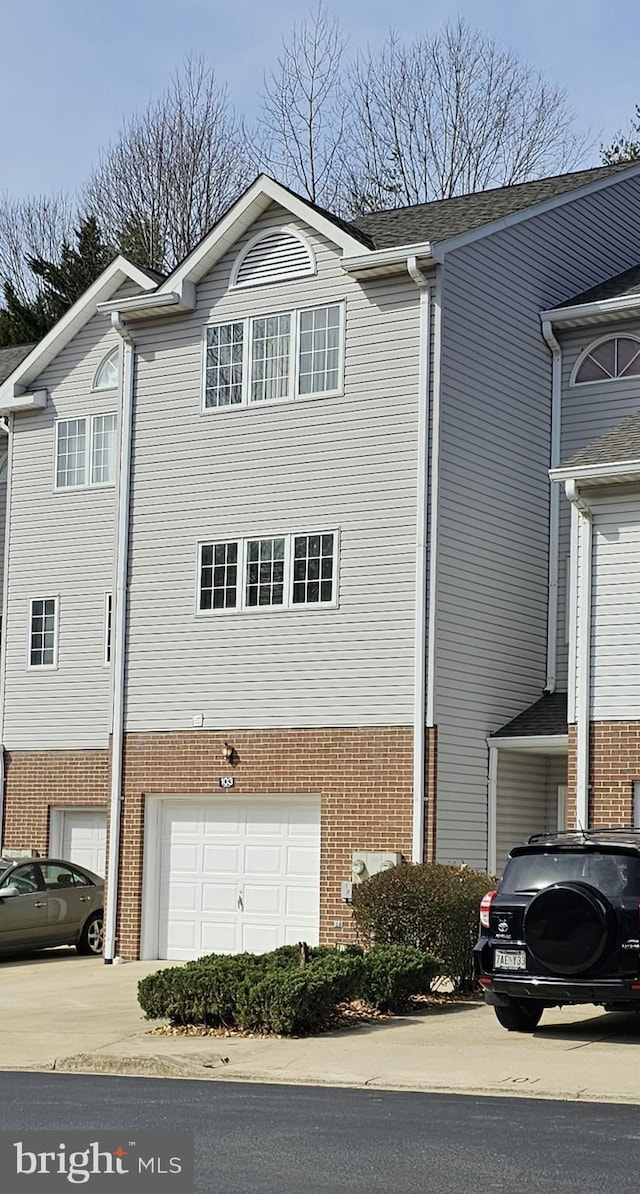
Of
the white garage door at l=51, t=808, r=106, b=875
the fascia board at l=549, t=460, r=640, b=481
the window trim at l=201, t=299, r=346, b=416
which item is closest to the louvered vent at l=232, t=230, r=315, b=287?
the window trim at l=201, t=299, r=346, b=416

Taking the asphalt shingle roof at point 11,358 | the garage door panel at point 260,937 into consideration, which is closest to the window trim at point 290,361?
the garage door panel at point 260,937

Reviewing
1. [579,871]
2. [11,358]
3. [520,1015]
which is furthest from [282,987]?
[11,358]

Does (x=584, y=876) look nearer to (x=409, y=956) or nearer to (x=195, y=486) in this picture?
(x=409, y=956)

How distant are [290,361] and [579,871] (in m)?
10.5

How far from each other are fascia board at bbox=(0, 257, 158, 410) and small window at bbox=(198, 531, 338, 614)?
5.76 m

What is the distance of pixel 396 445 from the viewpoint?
21.1 metres

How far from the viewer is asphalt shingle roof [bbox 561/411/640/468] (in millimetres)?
19047

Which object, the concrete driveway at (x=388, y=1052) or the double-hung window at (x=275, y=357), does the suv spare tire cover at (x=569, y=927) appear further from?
the double-hung window at (x=275, y=357)

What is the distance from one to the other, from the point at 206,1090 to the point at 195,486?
12.1 m

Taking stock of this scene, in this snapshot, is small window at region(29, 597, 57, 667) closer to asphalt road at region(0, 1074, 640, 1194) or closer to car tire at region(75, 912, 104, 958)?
car tire at region(75, 912, 104, 958)

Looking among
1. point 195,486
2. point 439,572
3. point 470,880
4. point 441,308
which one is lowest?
point 470,880

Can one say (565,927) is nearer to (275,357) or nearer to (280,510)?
(280,510)

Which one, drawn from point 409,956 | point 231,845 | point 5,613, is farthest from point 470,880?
point 5,613

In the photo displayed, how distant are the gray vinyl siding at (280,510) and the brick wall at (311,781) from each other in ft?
0.81
